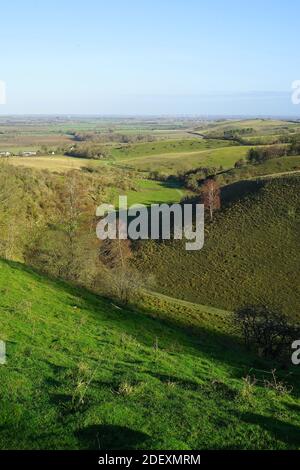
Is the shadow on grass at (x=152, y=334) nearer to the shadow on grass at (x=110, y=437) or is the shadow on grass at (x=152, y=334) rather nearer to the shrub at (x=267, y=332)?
the shrub at (x=267, y=332)

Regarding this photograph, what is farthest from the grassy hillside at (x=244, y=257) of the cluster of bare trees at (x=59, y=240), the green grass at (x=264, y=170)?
the green grass at (x=264, y=170)

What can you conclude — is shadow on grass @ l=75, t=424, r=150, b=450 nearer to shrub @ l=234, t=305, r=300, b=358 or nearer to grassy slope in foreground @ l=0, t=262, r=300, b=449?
grassy slope in foreground @ l=0, t=262, r=300, b=449

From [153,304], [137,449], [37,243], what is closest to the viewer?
[137,449]

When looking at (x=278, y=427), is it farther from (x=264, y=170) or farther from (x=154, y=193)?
(x=154, y=193)

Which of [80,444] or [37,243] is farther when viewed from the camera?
[37,243]

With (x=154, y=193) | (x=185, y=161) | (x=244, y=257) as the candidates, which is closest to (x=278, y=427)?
(x=244, y=257)

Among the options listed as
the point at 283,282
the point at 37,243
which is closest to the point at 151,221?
the point at 37,243

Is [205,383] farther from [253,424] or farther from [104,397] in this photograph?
[104,397]
